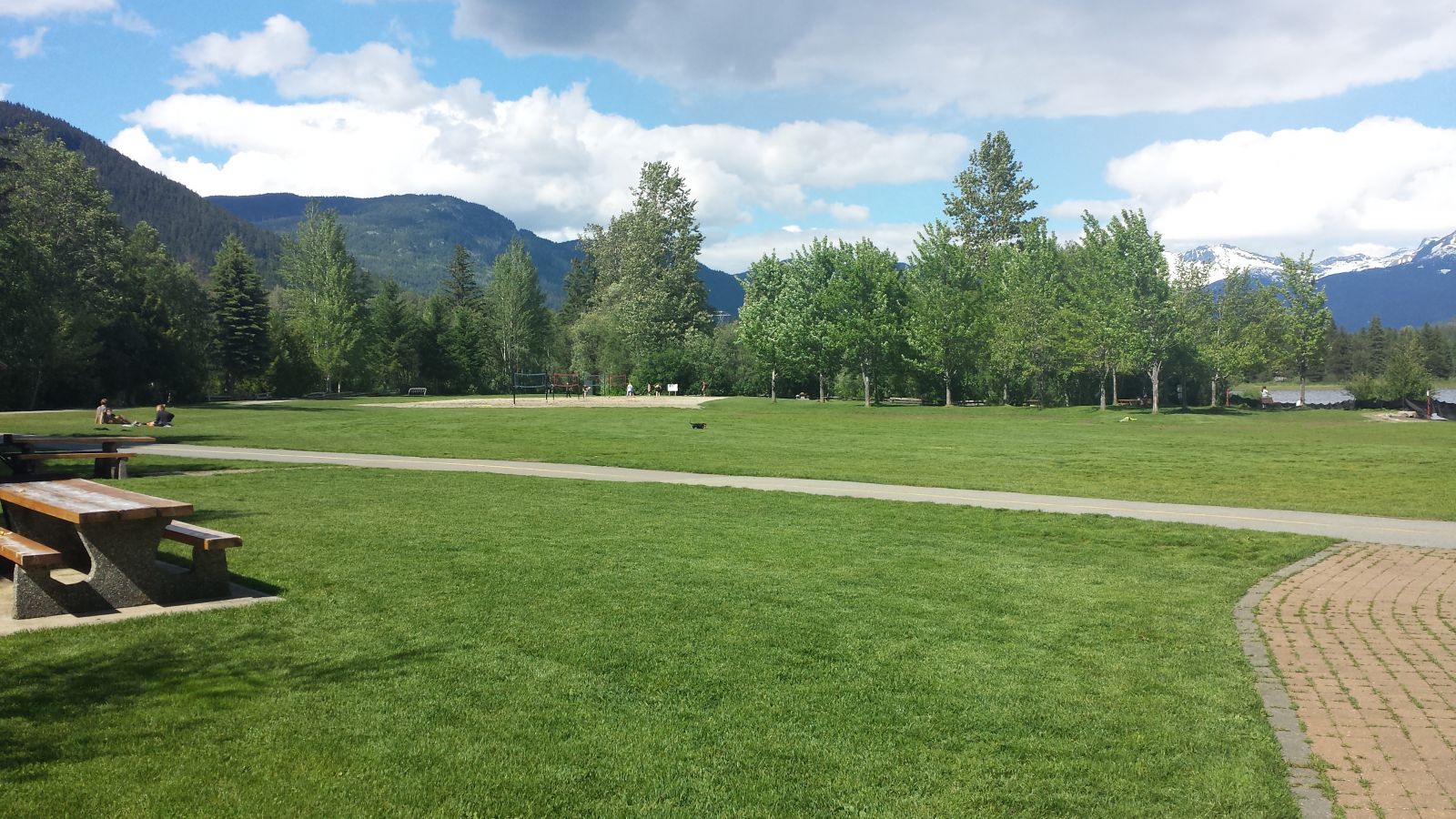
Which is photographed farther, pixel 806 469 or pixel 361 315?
pixel 361 315

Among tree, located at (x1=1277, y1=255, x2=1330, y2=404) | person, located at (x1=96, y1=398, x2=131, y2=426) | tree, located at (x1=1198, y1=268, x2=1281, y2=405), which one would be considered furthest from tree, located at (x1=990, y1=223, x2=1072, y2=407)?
person, located at (x1=96, y1=398, x2=131, y2=426)

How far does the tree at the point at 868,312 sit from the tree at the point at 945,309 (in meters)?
1.17

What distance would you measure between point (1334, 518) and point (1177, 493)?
9.32 ft

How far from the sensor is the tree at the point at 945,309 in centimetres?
5688

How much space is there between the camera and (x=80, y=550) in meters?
8.29

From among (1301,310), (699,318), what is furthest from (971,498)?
(699,318)

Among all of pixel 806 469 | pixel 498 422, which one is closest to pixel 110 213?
pixel 498 422

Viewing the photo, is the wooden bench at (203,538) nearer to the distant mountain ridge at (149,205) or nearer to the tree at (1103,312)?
the tree at (1103,312)

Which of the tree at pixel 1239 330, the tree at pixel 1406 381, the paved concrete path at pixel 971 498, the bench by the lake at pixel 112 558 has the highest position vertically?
the tree at pixel 1239 330

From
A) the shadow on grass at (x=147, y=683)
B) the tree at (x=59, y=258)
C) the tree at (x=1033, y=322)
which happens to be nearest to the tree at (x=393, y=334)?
the tree at (x=59, y=258)

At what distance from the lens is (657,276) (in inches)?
3061

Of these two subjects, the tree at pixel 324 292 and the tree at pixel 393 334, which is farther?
the tree at pixel 393 334

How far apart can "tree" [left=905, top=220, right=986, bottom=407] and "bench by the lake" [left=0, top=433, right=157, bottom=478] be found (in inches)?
1867

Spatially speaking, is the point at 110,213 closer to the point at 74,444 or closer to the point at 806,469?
the point at 74,444
